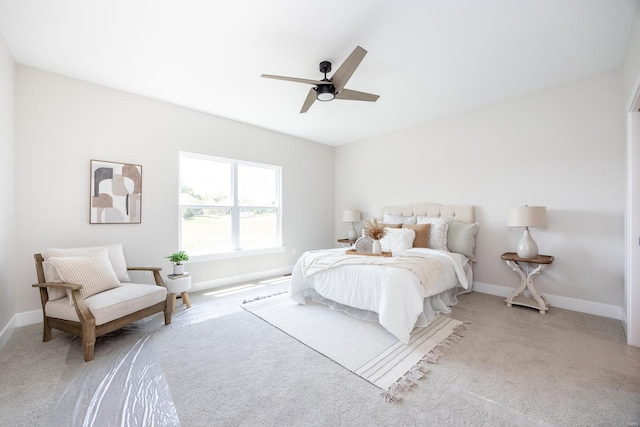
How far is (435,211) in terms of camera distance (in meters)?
4.43

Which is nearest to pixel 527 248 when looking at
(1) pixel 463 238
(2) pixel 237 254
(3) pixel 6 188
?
(1) pixel 463 238

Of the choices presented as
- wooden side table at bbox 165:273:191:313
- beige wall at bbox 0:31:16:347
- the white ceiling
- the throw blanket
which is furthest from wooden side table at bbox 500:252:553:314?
beige wall at bbox 0:31:16:347

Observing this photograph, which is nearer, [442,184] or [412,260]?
[412,260]

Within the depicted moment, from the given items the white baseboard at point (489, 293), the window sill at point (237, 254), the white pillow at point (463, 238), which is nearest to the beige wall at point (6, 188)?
the white baseboard at point (489, 293)

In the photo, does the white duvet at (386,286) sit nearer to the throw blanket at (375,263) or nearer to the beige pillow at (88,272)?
the throw blanket at (375,263)

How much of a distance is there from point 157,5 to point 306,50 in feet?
4.09

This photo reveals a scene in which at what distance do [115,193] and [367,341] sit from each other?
→ 11.5ft

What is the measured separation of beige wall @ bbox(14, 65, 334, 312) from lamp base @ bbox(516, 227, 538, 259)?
3.94 metres

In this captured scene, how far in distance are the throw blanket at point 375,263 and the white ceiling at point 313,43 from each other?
2123mm

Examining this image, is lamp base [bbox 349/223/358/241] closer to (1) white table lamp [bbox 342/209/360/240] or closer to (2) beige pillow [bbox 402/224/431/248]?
(1) white table lamp [bbox 342/209/360/240]

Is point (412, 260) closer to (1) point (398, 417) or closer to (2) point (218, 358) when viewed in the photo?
(1) point (398, 417)

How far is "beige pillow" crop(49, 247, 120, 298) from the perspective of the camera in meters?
2.46

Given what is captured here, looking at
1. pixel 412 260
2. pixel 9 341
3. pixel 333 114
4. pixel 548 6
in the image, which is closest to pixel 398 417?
pixel 412 260

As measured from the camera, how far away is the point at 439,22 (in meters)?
2.22
